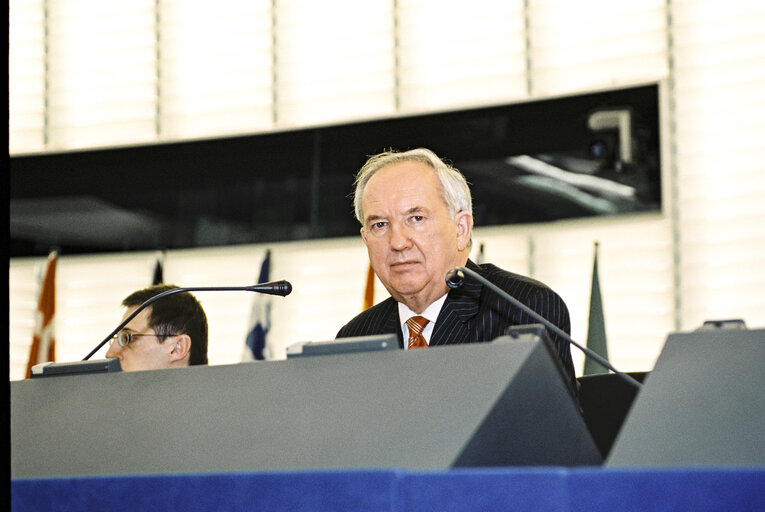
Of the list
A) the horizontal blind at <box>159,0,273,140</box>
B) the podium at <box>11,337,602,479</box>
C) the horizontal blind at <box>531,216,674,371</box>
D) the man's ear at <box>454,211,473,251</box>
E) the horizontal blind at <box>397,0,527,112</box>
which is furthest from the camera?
the horizontal blind at <box>159,0,273,140</box>

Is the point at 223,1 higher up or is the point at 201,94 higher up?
the point at 223,1

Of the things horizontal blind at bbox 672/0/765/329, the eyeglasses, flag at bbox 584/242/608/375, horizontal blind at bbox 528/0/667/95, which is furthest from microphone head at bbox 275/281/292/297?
horizontal blind at bbox 528/0/667/95

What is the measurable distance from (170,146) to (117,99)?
0.72 metres

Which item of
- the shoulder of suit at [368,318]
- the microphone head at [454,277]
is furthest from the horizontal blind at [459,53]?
the microphone head at [454,277]

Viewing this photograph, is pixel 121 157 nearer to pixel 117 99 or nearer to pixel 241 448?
pixel 117 99

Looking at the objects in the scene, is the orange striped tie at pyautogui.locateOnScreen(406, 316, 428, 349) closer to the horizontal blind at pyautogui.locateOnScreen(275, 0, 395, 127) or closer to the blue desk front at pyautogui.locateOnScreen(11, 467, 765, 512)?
the blue desk front at pyautogui.locateOnScreen(11, 467, 765, 512)

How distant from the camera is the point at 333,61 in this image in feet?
24.4

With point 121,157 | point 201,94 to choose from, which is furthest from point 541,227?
point 121,157

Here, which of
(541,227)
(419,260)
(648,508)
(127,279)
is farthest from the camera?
(127,279)

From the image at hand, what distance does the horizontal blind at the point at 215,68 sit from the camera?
24.9 feet

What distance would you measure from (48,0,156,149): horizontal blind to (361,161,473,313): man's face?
538cm

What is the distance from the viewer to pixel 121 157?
25.4 feet

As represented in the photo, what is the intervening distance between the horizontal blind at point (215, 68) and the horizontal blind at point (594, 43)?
2.24m

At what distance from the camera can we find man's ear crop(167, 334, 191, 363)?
3152mm
